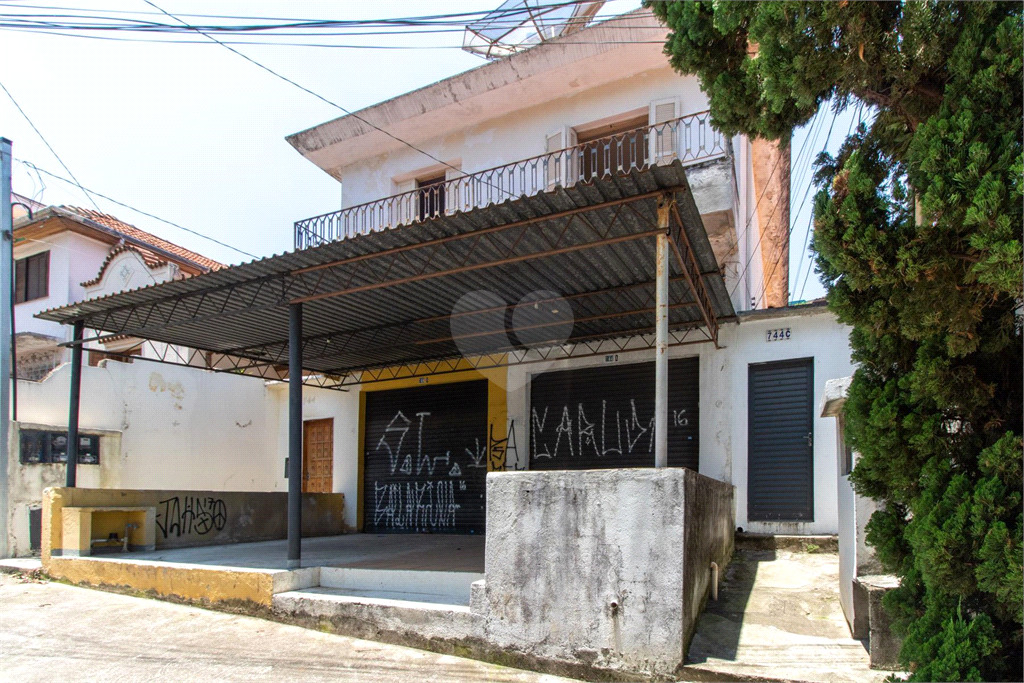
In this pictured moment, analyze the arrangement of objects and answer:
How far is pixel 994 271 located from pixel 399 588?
5.70m

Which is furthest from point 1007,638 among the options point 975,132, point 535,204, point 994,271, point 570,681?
point 535,204

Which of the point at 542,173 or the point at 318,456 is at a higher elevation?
the point at 542,173

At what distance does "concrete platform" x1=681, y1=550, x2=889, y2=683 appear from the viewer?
15.3 feet

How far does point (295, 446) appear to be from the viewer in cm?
761

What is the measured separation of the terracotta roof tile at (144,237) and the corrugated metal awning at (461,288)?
8.10 metres

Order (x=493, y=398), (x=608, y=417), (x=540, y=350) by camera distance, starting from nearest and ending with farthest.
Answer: (x=608, y=417)
(x=540, y=350)
(x=493, y=398)

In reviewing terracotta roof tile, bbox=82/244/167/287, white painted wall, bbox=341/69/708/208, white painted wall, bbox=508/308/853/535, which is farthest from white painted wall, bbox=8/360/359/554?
white painted wall, bbox=508/308/853/535

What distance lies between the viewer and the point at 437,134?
46.0ft

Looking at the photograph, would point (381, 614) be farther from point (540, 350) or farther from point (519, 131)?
point (519, 131)

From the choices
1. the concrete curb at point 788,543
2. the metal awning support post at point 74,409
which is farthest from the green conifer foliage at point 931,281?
the metal awning support post at point 74,409

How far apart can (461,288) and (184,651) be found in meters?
4.77

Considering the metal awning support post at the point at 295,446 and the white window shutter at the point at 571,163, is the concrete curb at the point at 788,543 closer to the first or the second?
the metal awning support post at the point at 295,446

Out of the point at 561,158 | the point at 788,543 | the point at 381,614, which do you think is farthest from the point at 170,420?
the point at 788,543

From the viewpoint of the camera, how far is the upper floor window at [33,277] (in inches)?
731
